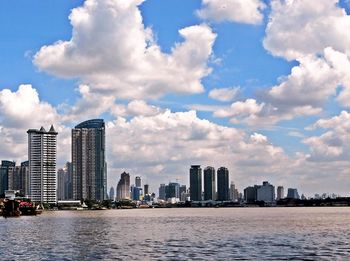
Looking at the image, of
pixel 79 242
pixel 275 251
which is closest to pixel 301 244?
pixel 275 251

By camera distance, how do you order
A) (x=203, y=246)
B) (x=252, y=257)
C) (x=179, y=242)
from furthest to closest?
(x=179, y=242)
(x=203, y=246)
(x=252, y=257)

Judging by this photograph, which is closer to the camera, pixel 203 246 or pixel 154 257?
pixel 154 257

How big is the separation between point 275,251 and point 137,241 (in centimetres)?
3292

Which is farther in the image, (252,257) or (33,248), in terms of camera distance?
(33,248)

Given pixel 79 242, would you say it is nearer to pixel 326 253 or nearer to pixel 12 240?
pixel 12 240

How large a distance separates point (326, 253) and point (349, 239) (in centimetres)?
2910

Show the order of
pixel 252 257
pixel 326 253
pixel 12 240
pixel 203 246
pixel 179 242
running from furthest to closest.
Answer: pixel 12 240 → pixel 179 242 → pixel 203 246 → pixel 326 253 → pixel 252 257

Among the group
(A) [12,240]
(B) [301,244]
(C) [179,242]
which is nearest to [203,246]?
(C) [179,242]

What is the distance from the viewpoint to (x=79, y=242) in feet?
370

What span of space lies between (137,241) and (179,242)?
8.91 m

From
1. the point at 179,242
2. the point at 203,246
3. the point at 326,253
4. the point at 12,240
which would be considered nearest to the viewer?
the point at 326,253

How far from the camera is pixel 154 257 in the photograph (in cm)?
8275

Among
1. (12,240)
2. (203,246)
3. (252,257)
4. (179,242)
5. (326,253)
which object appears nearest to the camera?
(252,257)

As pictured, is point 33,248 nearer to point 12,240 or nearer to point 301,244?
point 12,240
